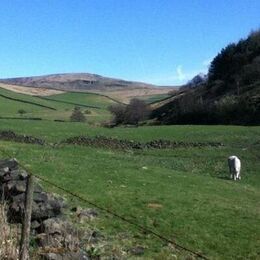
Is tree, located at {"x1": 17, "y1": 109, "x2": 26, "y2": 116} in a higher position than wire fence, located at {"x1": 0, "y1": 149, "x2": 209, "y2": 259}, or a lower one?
higher

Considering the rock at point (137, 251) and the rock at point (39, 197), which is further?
the rock at point (39, 197)

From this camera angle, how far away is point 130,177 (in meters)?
24.0

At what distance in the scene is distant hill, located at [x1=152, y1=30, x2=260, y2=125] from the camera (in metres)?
93.9

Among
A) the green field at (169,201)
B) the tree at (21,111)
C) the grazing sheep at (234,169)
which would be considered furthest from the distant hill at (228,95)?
the green field at (169,201)

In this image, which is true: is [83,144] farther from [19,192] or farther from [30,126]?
[19,192]

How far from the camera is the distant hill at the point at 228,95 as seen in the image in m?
93.9

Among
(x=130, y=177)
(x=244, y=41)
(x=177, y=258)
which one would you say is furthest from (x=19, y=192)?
(x=244, y=41)

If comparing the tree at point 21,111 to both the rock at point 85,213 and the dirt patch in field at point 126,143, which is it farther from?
the rock at point 85,213

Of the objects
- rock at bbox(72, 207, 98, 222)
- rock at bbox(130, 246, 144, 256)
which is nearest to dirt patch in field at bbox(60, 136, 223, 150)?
rock at bbox(72, 207, 98, 222)

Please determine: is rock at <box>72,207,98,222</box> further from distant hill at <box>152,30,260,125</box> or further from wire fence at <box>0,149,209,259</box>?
distant hill at <box>152,30,260,125</box>

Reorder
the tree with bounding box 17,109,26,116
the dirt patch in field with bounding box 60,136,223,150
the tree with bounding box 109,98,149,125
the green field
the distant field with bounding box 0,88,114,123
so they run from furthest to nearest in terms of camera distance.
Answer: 1. the tree with bounding box 17,109,26,116
2. the distant field with bounding box 0,88,114,123
3. the tree with bounding box 109,98,149,125
4. the dirt patch in field with bounding box 60,136,223,150
5. the green field

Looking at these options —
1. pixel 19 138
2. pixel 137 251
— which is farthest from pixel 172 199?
pixel 19 138

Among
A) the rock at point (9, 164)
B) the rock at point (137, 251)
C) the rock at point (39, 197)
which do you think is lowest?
the rock at point (137, 251)

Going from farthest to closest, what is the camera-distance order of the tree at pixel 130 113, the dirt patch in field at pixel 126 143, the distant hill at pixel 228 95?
the tree at pixel 130 113 → the distant hill at pixel 228 95 → the dirt patch in field at pixel 126 143
